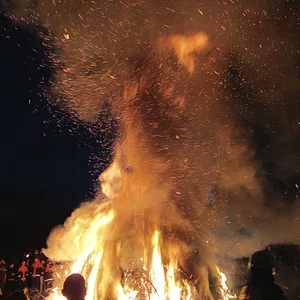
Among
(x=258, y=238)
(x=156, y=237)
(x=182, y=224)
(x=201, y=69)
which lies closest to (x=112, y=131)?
(x=201, y=69)

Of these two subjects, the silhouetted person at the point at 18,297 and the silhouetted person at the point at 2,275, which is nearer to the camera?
the silhouetted person at the point at 18,297

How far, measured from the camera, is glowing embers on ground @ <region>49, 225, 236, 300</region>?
7.94m

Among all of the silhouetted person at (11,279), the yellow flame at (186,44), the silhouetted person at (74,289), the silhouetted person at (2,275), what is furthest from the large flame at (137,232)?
the silhouetted person at (74,289)

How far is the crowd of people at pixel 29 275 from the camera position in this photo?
8922 mm

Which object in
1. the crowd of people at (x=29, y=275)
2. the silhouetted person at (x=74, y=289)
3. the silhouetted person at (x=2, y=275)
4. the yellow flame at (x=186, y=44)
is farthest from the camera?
the crowd of people at (x=29, y=275)

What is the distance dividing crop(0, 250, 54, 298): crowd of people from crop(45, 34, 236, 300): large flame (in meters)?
0.39

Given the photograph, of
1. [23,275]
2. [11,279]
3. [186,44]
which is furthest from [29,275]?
[186,44]

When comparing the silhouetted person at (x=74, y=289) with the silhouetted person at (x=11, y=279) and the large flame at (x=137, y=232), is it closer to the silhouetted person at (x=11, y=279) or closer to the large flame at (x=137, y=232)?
the large flame at (x=137, y=232)

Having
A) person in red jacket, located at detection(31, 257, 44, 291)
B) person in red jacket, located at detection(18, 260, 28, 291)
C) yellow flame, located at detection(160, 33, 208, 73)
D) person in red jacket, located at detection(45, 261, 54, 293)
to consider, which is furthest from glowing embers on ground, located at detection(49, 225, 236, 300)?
yellow flame, located at detection(160, 33, 208, 73)

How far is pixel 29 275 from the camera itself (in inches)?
368

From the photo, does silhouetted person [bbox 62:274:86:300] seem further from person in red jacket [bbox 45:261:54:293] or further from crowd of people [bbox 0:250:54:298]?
person in red jacket [bbox 45:261:54:293]

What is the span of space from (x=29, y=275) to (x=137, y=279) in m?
3.32

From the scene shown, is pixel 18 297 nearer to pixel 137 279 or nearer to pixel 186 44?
pixel 186 44

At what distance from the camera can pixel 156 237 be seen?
9.38 metres
